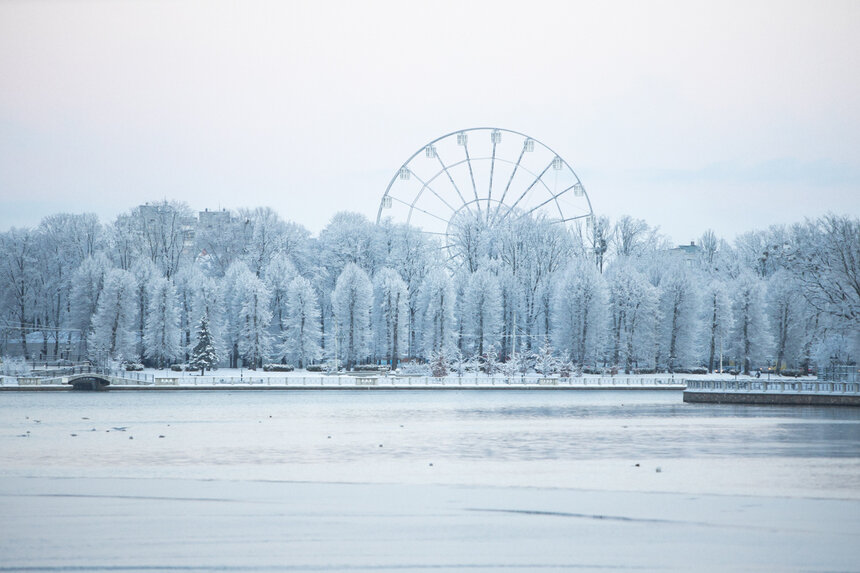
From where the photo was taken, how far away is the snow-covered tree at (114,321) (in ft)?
276

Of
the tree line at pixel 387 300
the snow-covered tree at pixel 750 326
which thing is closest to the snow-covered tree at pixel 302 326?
the tree line at pixel 387 300

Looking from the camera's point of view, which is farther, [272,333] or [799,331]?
[272,333]

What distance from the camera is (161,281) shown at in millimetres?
87688

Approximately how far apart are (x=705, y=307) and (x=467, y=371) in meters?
20.0

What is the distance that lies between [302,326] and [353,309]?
4.55 m

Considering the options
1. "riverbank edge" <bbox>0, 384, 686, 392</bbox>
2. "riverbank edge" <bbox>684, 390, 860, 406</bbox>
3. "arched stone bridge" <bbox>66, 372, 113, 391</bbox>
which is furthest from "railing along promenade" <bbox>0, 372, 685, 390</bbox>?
"riverbank edge" <bbox>684, 390, 860, 406</bbox>

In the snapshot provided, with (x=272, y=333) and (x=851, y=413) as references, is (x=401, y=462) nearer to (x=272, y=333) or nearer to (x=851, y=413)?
(x=851, y=413)

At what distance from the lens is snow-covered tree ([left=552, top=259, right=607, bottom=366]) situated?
280 feet

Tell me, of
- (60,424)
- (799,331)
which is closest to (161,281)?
(60,424)

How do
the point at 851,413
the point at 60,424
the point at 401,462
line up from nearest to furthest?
the point at 401,462 < the point at 60,424 < the point at 851,413

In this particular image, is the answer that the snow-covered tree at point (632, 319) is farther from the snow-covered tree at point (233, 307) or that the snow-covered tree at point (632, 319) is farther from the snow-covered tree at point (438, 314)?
the snow-covered tree at point (233, 307)

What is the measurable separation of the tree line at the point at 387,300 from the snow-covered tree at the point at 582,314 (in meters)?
0.13

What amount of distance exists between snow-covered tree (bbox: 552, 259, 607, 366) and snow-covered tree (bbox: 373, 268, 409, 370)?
12387 millimetres

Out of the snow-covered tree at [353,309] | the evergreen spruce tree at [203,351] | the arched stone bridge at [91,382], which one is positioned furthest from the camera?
the snow-covered tree at [353,309]
